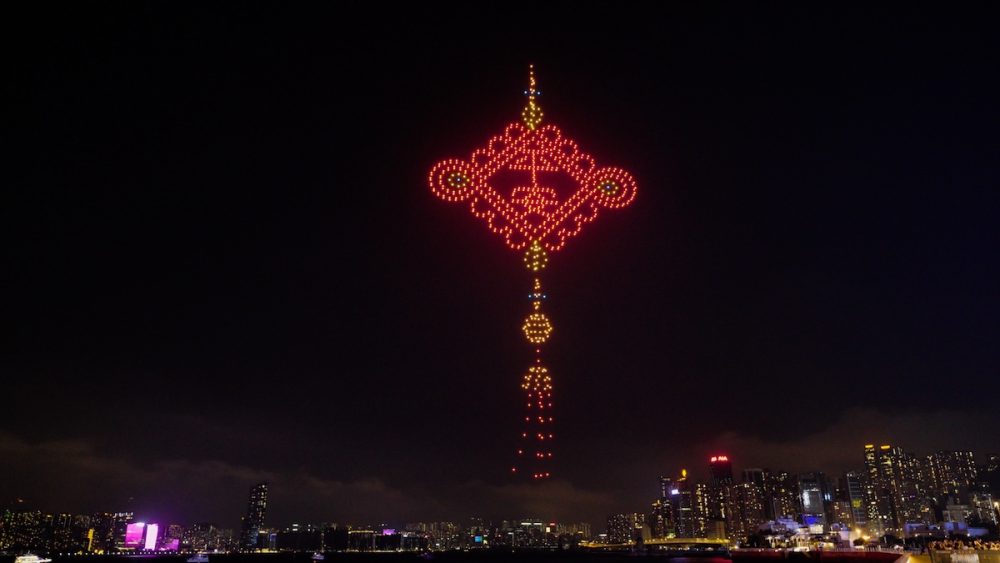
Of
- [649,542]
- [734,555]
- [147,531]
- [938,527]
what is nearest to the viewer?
[938,527]

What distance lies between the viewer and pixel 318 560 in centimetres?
13962

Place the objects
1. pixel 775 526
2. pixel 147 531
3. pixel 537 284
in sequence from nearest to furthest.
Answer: pixel 537 284, pixel 775 526, pixel 147 531

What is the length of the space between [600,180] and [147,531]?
176178 millimetres

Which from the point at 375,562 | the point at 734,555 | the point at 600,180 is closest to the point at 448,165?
the point at 600,180

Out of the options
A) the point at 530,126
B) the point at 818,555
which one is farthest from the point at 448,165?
the point at 818,555

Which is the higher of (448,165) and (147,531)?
(448,165)

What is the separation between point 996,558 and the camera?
99.4 feet

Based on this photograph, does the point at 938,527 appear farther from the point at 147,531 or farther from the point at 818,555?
the point at 147,531

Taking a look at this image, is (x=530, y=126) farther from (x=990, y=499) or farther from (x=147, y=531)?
(x=990, y=499)

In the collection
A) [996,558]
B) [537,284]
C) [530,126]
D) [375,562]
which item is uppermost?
[530,126]

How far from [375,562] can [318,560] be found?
23.9 metres

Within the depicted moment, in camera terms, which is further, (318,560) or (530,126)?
(318,560)

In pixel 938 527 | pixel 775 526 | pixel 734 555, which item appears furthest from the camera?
pixel 775 526

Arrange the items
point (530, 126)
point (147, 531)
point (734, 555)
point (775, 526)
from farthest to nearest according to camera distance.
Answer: point (147, 531) → point (775, 526) → point (734, 555) → point (530, 126)
